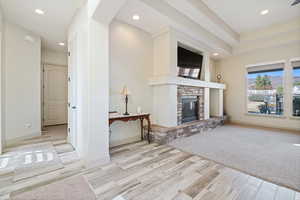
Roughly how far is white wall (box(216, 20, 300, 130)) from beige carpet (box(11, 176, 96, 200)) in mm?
5941


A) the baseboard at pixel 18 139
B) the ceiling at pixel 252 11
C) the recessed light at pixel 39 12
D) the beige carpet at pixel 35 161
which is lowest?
the beige carpet at pixel 35 161

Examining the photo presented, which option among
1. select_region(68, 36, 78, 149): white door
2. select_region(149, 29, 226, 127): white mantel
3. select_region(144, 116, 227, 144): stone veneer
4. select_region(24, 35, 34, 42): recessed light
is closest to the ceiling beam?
select_region(149, 29, 226, 127): white mantel

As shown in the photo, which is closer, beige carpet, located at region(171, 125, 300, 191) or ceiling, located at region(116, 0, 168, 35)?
beige carpet, located at region(171, 125, 300, 191)

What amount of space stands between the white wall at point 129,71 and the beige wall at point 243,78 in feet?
12.9

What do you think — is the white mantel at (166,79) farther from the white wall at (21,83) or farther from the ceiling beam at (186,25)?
the white wall at (21,83)

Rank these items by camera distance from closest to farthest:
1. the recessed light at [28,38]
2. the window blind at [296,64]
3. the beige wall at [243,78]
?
1. the recessed light at [28,38]
2. the window blind at [296,64]
3. the beige wall at [243,78]

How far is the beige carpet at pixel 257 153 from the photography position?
1.92 m

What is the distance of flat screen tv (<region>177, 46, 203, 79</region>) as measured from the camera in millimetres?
3955

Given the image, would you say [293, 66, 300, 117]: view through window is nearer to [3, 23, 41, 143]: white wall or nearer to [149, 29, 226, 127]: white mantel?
[149, 29, 226, 127]: white mantel

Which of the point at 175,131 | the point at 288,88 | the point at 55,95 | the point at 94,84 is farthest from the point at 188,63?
the point at 55,95

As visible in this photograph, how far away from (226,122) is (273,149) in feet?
9.34

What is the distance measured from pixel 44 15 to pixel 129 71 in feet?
6.87

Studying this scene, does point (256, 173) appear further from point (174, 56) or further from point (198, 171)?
point (174, 56)

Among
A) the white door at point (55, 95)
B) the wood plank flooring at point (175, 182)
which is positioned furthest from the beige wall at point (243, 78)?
the white door at point (55, 95)
